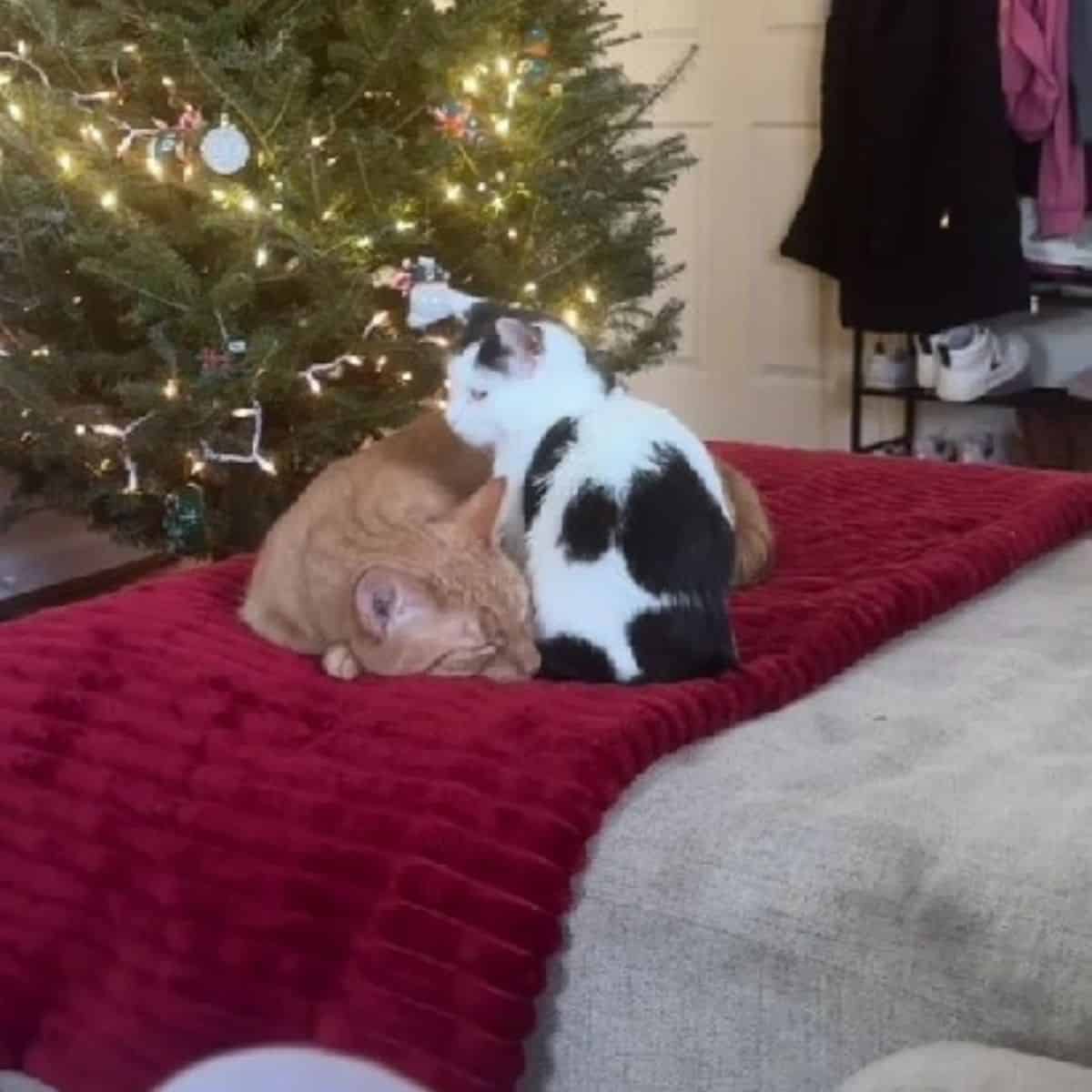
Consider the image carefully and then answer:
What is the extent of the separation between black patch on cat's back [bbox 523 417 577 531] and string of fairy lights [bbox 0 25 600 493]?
0.75 meters

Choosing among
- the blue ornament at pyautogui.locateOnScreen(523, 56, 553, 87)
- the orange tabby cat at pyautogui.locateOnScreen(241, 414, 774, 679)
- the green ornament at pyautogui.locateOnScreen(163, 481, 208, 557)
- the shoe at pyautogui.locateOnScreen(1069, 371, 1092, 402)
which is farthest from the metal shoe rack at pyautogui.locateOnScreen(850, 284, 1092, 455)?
the orange tabby cat at pyautogui.locateOnScreen(241, 414, 774, 679)

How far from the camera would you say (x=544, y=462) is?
4.88 feet

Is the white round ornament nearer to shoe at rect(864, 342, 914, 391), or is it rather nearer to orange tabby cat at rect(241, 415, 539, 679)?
orange tabby cat at rect(241, 415, 539, 679)

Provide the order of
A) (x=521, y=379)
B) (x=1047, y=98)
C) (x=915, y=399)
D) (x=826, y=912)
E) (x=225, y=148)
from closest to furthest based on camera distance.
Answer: (x=826, y=912), (x=521, y=379), (x=225, y=148), (x=1047, y=98), (x=915, y=399)

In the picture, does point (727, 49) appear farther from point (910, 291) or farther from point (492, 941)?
point (492, 941)

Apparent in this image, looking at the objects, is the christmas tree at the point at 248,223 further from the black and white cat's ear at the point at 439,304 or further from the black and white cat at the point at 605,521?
the black and white cat at the point at 605,521

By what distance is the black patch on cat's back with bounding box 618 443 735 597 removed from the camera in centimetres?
140

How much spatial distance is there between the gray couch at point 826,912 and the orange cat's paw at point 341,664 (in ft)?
1.05

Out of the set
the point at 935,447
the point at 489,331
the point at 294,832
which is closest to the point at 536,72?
the point at 489,331

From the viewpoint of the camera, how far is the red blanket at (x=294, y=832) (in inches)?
45.7

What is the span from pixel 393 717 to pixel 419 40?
1.15 metres

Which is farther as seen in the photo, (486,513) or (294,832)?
(486,513)

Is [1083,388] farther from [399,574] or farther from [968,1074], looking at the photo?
[968,1074]

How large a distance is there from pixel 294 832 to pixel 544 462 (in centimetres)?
41
